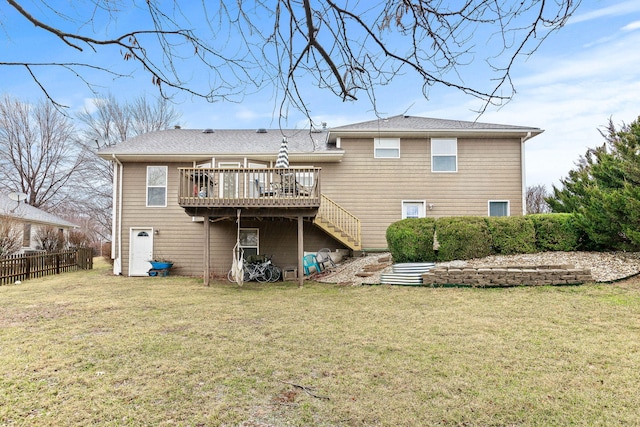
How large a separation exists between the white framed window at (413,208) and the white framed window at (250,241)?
17.0 feet

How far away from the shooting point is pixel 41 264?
13.0 m

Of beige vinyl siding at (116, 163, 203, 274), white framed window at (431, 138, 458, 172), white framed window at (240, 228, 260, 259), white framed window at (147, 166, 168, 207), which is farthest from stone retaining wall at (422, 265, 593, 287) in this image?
white framed window at (147, 166, 168, 207)

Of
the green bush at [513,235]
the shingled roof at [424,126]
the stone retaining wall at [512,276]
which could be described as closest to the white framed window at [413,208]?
the shingled roof at [424,126]

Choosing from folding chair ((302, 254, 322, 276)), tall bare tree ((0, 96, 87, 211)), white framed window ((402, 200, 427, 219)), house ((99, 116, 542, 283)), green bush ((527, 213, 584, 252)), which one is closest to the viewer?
green bush ((527, 213, 584, 252))

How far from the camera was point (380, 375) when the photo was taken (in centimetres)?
366

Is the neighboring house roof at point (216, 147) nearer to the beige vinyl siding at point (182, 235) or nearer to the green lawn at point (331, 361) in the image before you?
the beige vinyl siding at point (182, 235)

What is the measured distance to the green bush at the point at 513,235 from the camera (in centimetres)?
951

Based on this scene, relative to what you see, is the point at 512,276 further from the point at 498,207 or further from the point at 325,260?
the point at 325,260

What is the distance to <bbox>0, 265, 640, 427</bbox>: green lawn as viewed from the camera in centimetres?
292

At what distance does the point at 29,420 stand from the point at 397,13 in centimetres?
392

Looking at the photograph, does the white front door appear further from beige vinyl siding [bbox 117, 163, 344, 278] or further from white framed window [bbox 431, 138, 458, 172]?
white framed window [bbox 431, 138, 458, 172]

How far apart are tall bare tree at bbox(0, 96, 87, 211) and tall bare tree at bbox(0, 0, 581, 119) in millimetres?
24586

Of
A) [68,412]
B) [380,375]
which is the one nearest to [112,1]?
[68,412]

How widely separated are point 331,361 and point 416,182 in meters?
9.80
